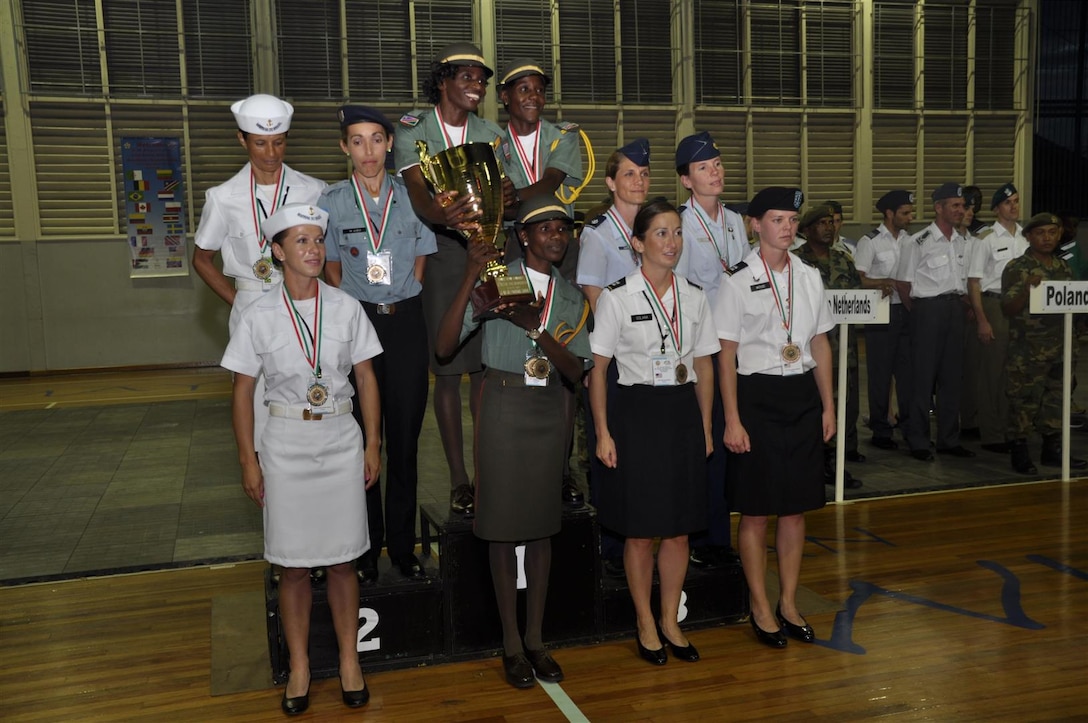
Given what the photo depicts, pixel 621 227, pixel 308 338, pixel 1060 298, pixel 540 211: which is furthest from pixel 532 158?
pixel 1060 298

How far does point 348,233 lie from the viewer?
357 centimetres

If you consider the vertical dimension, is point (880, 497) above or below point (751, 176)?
below

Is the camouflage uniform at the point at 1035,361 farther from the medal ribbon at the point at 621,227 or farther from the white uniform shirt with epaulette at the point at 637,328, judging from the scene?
the white uniform shirt with epaulette at the point at 637,328

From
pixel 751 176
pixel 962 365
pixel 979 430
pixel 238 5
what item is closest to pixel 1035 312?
pixel 962 365

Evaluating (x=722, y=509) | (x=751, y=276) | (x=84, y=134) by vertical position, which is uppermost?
(x=84, y=134)

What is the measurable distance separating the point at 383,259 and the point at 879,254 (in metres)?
5.20

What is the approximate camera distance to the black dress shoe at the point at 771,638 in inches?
146

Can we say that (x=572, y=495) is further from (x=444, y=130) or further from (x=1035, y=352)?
(x=1035, y=352)

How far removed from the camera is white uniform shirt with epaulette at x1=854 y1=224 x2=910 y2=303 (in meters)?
7.62

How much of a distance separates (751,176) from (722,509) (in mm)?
10528

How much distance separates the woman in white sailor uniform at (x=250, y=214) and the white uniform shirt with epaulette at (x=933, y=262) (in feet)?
15.8

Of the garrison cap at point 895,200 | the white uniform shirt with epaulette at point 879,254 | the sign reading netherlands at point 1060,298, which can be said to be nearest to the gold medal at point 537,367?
the sign reading netherlands at point 1060,298

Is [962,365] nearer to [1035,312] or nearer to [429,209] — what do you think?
[1035,312]

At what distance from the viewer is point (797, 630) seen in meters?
3.75
